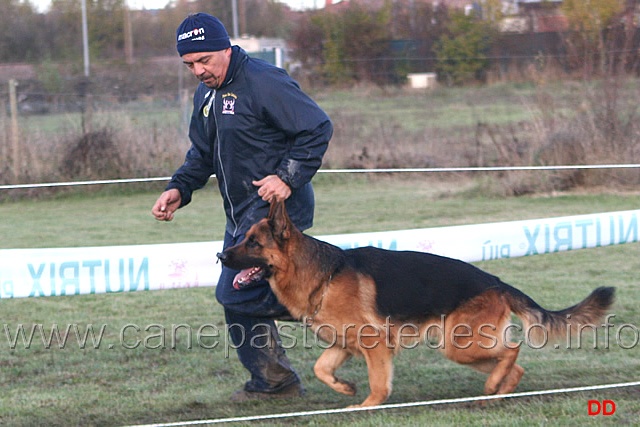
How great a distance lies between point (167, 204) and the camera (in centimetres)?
477

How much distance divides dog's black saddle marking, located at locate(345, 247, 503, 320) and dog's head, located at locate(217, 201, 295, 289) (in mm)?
400

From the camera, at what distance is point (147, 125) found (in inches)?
600

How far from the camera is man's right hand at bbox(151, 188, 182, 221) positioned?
4750mm

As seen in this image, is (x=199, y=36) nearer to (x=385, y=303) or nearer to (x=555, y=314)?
(x=385, y=303)

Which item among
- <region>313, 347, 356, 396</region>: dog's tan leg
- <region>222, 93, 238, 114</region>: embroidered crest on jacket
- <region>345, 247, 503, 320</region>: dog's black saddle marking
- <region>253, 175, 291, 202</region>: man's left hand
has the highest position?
<region>222, 93, 238, 114</region>: embroidered crest on jacket

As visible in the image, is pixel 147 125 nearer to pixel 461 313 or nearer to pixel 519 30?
pixel 519 30

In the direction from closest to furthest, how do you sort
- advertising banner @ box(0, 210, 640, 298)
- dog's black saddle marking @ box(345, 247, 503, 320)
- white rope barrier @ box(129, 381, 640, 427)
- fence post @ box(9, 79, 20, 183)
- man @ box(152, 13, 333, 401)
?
white rope barrier @ box(129, 381, 640, 427) < man @ box(152, 13, 333, 401) < dog's black saddle marking @ box(345, 247, 503, 320) < advertising banner @ box(0, 210, 640, 298) < fence post @ box(9, 79, 20, 183)

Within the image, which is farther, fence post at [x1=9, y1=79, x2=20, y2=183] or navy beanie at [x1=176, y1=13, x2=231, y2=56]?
fence post at [x1=9, y1=79, x2=20, y2=183]

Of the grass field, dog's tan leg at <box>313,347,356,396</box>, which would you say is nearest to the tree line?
the grass field

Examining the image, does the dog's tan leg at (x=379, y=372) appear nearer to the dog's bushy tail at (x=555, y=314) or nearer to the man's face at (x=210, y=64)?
the dog's bushy tail at (x=555, y=314)

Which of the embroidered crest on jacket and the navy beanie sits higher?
the navy beanie

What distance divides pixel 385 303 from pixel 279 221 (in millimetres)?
692

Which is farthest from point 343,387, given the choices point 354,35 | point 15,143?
point 354,35

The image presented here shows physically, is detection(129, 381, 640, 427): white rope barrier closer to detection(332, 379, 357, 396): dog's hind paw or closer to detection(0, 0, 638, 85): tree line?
detection(332, 379, 357, 396): dog's hind paw
